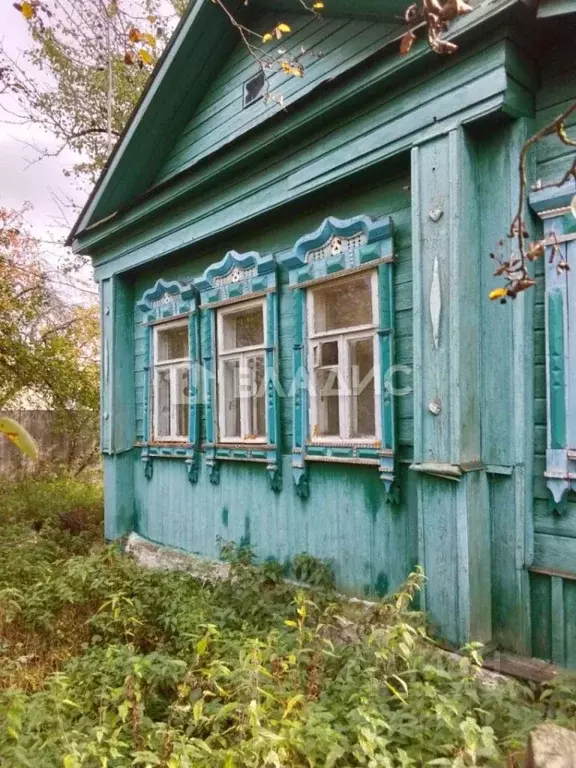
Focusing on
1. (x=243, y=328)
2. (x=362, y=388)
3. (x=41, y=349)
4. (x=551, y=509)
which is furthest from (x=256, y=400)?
(x=41, y=349)

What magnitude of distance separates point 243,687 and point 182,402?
377 cm

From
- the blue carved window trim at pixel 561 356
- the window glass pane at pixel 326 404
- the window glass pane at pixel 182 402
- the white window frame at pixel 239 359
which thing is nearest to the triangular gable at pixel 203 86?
the white window frame at pixel 239 359

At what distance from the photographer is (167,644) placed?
3617 millimetres

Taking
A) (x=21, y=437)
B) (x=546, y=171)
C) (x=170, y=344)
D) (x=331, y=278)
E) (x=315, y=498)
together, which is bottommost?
(x=315, y=498)

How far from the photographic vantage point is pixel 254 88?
16.6 ft

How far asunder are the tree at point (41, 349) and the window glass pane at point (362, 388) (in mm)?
7959

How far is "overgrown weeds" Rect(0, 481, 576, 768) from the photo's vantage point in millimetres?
2195

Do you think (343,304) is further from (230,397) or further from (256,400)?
(230,397)

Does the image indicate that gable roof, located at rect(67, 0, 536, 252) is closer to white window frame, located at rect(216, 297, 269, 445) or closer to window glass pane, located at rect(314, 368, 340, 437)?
white window frame, located at rect(216, 297, 269, 445)

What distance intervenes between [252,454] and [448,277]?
7.81ft

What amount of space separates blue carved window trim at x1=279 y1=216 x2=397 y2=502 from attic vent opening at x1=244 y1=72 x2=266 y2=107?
1598 mm

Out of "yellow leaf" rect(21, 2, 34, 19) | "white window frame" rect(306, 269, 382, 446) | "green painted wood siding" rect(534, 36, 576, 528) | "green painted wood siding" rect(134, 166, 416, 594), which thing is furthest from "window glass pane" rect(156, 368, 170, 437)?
"green painted wood siding" rect(534, 36, 576, 528)

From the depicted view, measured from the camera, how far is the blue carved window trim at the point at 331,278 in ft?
12.2

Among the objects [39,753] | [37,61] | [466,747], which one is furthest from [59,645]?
[37,61]
